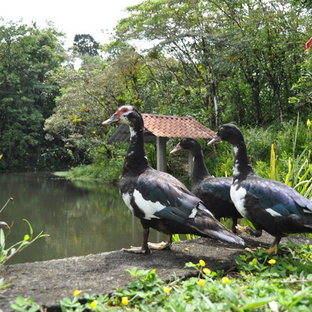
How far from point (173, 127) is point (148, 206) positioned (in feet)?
25.8

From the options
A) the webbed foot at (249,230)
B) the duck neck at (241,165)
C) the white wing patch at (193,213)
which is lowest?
the webbed foot at (249,230)

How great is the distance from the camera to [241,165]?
2.69m

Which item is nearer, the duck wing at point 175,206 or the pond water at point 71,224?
the duck wing at point 175,206

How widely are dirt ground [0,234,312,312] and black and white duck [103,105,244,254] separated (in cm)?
18

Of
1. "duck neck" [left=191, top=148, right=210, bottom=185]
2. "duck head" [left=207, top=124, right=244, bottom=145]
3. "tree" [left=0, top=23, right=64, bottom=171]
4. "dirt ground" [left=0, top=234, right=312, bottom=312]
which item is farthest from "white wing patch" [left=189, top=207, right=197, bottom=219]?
"tree" [left=0, top=23, right=64, bottom=171]

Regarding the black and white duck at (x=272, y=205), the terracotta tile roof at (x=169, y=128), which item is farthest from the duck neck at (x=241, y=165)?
the terracotta tile roof at (x=169, y=128)

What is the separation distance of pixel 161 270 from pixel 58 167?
25.4 m

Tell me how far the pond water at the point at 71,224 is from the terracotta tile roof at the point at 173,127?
8.05 ft

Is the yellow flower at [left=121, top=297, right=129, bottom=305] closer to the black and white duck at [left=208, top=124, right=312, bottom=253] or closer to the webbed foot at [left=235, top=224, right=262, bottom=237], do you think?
the black and white duck at [left=208, top=124, right=312, bottom=253]

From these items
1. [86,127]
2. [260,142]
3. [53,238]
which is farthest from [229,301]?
[86,127]

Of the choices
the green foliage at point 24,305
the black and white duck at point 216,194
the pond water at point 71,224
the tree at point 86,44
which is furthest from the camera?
the tree at point 86,44

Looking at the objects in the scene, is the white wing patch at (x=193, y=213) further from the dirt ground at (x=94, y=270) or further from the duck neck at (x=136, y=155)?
the duck neck at (x=136, y=155)

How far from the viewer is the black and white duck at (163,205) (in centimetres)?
231

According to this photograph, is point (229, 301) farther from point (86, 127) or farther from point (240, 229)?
point (86, 127)
